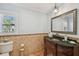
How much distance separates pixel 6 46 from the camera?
99cm

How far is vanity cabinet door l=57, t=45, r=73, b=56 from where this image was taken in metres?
0.95

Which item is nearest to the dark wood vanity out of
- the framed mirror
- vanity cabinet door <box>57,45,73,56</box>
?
vanity cabinet door <box>57,45,73,56</box>

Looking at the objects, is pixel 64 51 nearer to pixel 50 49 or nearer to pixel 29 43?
pixel 50 49

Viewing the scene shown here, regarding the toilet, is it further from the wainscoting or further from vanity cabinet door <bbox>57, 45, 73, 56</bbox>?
vanity cabinet door <bbox>57, 45, 73, 56</bbox>

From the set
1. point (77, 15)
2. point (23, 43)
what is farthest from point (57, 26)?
point (23, 43)

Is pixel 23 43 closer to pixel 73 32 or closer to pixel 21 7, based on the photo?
pixel 21 7

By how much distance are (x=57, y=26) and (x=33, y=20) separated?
298 millimetres

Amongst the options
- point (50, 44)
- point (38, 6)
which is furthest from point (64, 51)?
point (38, 6)

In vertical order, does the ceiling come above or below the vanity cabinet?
above

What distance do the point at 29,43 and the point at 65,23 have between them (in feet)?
1.57

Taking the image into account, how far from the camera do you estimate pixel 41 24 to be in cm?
103

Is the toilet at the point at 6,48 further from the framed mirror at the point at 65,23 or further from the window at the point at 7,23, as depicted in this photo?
the framed mirror at the point at 65,23

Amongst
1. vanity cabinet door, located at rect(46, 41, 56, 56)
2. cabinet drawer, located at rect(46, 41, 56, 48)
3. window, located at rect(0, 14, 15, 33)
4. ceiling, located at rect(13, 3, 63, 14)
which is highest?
ceiling, located at rect(13, 3, 63, 14)

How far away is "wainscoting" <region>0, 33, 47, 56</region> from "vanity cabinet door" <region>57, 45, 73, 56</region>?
0.19m
